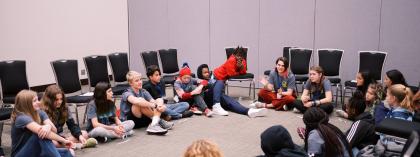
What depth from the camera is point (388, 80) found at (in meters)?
5.94

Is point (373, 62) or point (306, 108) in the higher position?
point (373, 62)

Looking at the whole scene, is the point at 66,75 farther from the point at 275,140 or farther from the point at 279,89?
the point at 275,140

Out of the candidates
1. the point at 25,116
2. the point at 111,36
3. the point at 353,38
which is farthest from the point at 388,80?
the point at 111,36

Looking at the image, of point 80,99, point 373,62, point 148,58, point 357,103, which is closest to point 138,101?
point 80,99

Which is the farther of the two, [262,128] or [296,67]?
[296,67]

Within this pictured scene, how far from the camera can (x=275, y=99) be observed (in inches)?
283

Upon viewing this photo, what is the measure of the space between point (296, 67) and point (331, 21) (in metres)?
1.19

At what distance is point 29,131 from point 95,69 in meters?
3.01

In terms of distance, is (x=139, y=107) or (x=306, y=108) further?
(x=306, y=108)

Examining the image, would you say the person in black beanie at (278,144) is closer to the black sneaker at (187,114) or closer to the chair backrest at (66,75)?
the black sneaker at (187,114)

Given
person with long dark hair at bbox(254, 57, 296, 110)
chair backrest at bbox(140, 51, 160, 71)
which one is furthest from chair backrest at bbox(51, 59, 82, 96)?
person with long dark hair at bbox(254, 57, 296, 110)

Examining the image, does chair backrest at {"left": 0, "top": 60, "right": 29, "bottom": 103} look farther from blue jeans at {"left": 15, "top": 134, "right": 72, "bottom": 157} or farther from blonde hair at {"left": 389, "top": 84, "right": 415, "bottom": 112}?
blonde hair at {"left": 389, "top": 84, "right": 415, "bottom": 112}

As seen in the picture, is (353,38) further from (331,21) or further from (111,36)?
(111,36)

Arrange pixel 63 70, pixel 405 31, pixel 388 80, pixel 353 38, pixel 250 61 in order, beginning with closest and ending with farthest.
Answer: pixel 388 80, pixel 63 70, pixel 405 31, pixel 353 38, pixel 250 61
